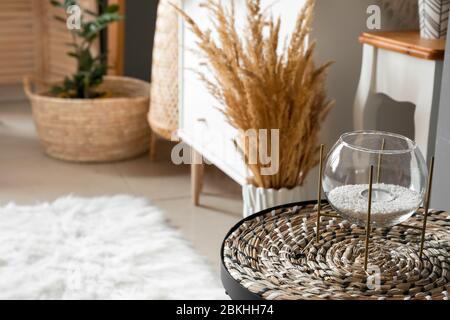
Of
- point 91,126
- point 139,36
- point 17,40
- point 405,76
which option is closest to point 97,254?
point 91,126

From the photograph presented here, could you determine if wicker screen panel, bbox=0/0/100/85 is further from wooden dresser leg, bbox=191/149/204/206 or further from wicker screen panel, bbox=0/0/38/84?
wooden dresser leg, bbox=191/149/204/206

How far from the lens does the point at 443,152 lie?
1446 mm

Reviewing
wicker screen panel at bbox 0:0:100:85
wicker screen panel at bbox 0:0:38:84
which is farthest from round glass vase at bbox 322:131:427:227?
wicker screen panel at bbox 0:0:38:84

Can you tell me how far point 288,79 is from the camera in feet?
6.07

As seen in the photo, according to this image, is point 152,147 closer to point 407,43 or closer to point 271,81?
point 271,81

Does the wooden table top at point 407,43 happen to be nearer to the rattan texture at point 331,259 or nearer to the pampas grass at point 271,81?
the pampas grass at point 271,81

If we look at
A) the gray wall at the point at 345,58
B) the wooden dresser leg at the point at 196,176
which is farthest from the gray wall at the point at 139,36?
the gray wall at the point at 345,58

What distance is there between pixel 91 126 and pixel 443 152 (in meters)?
1.82

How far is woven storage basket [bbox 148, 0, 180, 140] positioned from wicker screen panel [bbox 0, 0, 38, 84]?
126 centimetres

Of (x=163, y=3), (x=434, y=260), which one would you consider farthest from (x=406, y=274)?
(x=163, y=3)

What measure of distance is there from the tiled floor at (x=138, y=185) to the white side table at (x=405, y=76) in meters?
0.70

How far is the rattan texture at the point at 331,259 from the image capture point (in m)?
0.89
